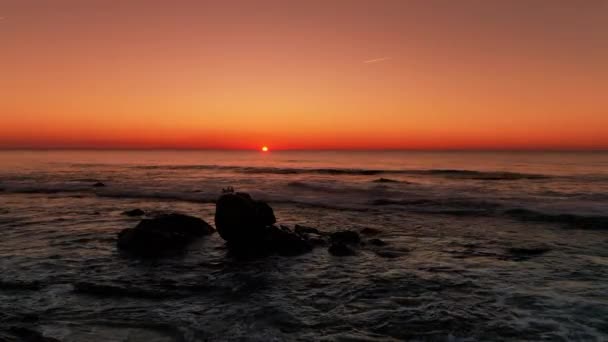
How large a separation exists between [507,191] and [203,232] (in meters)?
29.3

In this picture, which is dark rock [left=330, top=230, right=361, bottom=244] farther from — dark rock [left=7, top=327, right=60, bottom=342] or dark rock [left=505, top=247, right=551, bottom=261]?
dark rock [left=7, top=327, right=60, bottom=342]

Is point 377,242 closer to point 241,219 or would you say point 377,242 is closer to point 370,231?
point 370,231

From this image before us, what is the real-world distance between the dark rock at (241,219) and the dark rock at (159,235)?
5.93 ft

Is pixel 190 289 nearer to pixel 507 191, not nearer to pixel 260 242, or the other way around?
pixel 260 242

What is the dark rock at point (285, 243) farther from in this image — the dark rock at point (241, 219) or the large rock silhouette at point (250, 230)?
the dark rock at point (241, 219)

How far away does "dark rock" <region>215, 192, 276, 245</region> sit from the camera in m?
15.8

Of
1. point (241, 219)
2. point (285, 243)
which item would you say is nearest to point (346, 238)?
point (285, 243)

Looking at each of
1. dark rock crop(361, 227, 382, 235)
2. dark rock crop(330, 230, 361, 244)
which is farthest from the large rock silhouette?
dark rock crop(361, 227, 382, 235)

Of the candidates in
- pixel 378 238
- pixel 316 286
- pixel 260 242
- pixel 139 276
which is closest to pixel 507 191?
pixel 378 238

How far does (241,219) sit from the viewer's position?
51.8ft

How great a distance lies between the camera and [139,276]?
11773mm

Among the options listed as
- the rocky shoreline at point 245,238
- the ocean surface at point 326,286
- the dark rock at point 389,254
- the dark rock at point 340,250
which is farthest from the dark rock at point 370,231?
the dark rock at point 340,250

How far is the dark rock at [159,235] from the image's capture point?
1523cm

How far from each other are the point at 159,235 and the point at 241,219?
3140 mm
